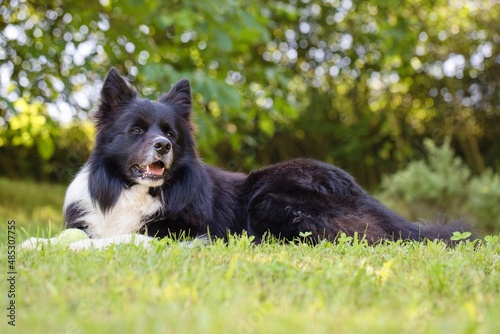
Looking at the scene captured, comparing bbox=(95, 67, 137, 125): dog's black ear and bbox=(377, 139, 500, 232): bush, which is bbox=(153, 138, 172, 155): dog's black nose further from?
bbox=(377, 139, 500, 232): bush

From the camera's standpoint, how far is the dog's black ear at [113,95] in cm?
480

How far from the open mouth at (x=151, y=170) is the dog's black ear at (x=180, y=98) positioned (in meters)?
0.59

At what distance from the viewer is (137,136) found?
4629mm

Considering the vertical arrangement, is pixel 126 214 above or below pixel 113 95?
below

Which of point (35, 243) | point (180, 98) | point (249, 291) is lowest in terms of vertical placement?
point (35, 243)

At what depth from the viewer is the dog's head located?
454 centimetres

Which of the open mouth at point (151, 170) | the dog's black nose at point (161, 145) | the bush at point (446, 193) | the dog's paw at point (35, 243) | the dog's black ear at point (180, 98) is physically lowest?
the bush at point (446, 193)

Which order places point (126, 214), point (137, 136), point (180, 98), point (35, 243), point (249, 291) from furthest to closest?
point (180, 98) → point (126, 214) → point (137, 136) → point (35, 243) → point (249, 291)

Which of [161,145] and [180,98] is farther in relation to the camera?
[180,98]

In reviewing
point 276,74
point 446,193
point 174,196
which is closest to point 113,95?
point 174,196

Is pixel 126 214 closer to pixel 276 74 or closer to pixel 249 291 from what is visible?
pixel 249 291

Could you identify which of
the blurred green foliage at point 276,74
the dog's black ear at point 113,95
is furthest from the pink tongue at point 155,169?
the blurred green foliage at point 276,74

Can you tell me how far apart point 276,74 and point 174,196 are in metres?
4.37

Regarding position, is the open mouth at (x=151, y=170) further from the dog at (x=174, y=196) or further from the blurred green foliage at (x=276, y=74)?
the blurred green foliage at (x=276, y=74)
